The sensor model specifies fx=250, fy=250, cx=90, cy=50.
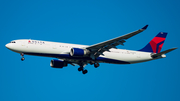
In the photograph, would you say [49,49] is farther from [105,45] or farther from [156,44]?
[156,44]

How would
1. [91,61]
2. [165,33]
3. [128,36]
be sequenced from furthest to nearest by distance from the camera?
[165,33] → [91,61] → [128,36]

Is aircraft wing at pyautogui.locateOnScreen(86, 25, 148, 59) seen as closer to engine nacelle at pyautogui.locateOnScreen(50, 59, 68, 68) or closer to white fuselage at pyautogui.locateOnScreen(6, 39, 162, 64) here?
white fuselage at pyautogui.locateOnScreen(6, 39, 162, 64)

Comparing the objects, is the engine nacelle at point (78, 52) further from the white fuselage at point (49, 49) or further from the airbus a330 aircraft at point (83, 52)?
the white fuselage at point (49, 49)

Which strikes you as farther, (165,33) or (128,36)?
(165,33)

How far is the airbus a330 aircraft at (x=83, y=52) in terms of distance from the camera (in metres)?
33.7

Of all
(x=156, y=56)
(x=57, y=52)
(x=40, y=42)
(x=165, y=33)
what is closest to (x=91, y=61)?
(x=57, y=52)

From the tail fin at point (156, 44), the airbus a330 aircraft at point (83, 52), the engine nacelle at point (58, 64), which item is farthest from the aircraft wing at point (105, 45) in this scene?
the tail fin at point (156, 44)

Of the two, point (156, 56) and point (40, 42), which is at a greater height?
point (40, 42)

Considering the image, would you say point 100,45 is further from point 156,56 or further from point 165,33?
point 165,33

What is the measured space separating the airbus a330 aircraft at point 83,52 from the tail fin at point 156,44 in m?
1.36

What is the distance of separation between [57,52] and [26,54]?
13.8 feet

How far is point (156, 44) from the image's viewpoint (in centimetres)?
4241

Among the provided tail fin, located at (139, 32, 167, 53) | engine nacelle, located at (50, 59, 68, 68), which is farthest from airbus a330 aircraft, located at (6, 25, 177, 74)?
tail fin, located at (139, 32, 167, 53)

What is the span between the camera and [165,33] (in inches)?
1716
